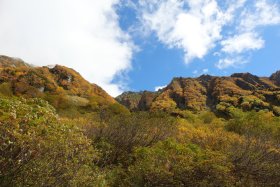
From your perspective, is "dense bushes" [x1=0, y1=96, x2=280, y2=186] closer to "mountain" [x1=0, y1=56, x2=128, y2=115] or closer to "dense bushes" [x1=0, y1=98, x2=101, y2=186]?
"dense bushes" [x1=0, y1=98, x2=101, y2=186]

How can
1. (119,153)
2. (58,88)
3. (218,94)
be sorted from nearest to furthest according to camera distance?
(119,153)
(58,88)
(218,94)

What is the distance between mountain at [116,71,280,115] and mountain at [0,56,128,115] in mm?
13029

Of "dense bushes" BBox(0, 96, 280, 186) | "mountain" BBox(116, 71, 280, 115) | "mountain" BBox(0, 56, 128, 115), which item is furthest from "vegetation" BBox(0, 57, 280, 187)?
"mountain" BBox(116, 71, 280, 115)

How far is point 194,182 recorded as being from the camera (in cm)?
1819

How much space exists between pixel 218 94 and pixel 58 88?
3721cm

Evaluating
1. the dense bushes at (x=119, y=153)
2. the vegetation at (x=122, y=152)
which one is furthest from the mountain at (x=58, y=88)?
the dense bushes at (x=119, y=153)

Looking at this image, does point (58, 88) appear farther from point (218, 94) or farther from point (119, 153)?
point (119, 153)

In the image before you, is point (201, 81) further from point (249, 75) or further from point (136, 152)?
point (136, 152)

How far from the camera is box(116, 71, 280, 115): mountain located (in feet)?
243

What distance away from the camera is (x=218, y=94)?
9238cm

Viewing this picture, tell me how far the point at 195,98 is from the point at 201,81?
15.6 m

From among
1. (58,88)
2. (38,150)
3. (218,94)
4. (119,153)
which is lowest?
(38,150)

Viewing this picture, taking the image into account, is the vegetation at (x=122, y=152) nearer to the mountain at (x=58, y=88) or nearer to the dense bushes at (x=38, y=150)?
the dense bushes at (x=38, y=150)

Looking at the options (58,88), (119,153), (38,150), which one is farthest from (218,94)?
(38,150)
